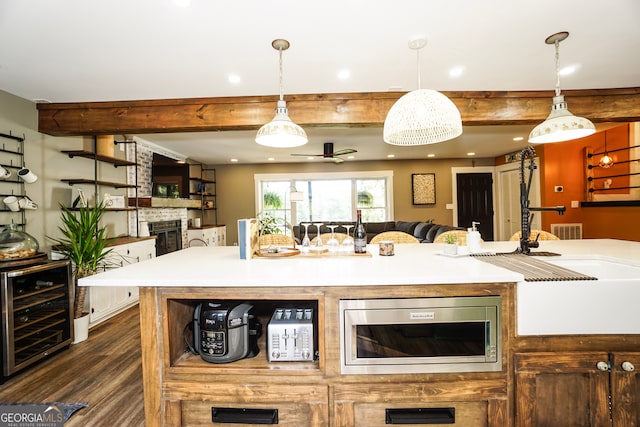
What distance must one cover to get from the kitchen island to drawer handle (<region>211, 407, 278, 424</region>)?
0.5 inches

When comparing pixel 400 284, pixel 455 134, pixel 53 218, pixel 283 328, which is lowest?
pixel 283 328

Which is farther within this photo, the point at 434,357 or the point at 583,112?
the point at 583,112

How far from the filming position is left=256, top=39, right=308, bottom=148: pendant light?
6.34 ft

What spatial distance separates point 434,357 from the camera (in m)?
1.29

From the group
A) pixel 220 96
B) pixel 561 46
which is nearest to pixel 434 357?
pixel 561 46

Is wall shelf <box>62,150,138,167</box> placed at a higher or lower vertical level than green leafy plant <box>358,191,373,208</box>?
higher

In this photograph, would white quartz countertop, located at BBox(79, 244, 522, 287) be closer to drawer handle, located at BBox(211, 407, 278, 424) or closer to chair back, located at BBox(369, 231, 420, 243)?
drawer handle, located at BBox(211, 407, 278, 424)

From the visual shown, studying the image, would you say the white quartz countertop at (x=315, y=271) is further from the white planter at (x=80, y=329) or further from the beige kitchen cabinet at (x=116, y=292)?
the beige kitchen cabinet at (x=116, y=292)

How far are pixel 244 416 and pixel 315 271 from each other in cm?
71

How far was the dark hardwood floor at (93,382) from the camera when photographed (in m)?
1.84

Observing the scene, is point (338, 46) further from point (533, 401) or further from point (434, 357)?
point (533, 401)

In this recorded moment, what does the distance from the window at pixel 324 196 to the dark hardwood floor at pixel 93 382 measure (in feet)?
16.5

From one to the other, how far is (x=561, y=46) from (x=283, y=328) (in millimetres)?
2807

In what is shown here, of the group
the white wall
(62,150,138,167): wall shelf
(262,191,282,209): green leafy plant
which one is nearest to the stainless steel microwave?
the white wall
